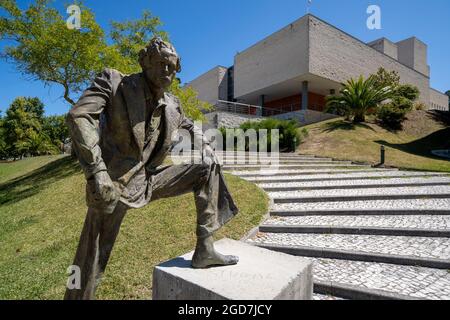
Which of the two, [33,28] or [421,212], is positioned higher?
[33,28]

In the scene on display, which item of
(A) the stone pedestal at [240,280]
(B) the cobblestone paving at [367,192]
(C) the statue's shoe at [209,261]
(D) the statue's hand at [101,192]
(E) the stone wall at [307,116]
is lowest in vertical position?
(A) the stone pedestal at [240,280]

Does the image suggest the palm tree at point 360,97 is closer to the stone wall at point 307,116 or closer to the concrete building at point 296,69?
the stone wall at point 307,116

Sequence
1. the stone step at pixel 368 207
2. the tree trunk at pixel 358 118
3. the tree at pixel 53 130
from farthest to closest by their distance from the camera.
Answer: the tree at pixel 53 130 → the tree trunk at pixel 358 118 → the stone step at pixel 368 207

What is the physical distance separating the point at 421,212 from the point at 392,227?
4.11 feet

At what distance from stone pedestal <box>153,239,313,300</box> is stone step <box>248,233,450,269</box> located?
141cm

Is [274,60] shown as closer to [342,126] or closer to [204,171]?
[342,126]

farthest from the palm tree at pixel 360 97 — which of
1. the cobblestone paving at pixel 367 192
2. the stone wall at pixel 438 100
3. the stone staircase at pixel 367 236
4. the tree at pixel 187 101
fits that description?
the stone wall at pixel 438 100

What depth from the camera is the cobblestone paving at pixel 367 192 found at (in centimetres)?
641

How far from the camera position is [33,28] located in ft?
35.7

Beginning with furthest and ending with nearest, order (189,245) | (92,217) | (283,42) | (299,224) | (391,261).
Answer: (283,42), (299,224), (189,245), (391,261), (92,217)
